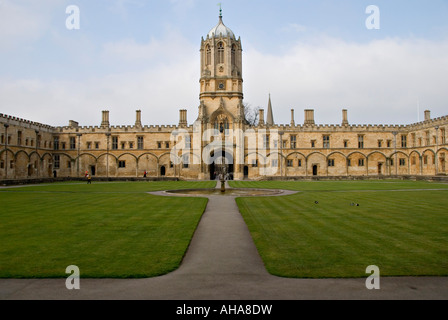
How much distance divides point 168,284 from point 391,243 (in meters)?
6.19

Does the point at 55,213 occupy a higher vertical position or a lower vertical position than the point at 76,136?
lower

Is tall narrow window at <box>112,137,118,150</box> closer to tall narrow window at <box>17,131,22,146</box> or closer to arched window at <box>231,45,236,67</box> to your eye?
tall narrow window at <box>17,131,22,146</box>

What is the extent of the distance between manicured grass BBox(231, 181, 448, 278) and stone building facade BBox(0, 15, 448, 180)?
3642cm

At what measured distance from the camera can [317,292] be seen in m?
6.00

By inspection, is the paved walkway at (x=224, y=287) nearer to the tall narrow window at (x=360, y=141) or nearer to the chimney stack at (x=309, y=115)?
the chimney stack at (x=309, y=115)

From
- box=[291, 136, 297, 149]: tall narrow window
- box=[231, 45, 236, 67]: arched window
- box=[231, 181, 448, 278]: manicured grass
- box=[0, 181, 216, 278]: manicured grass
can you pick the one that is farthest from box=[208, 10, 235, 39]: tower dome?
box=[0, 181, 216, 278]: manicured grass

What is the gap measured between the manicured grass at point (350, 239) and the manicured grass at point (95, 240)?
2.47 metres

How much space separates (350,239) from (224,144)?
4219cm

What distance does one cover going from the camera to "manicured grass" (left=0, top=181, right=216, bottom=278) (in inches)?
285

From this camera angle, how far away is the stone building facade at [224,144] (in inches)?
2042

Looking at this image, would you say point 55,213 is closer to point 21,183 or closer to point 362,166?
point 21,183
